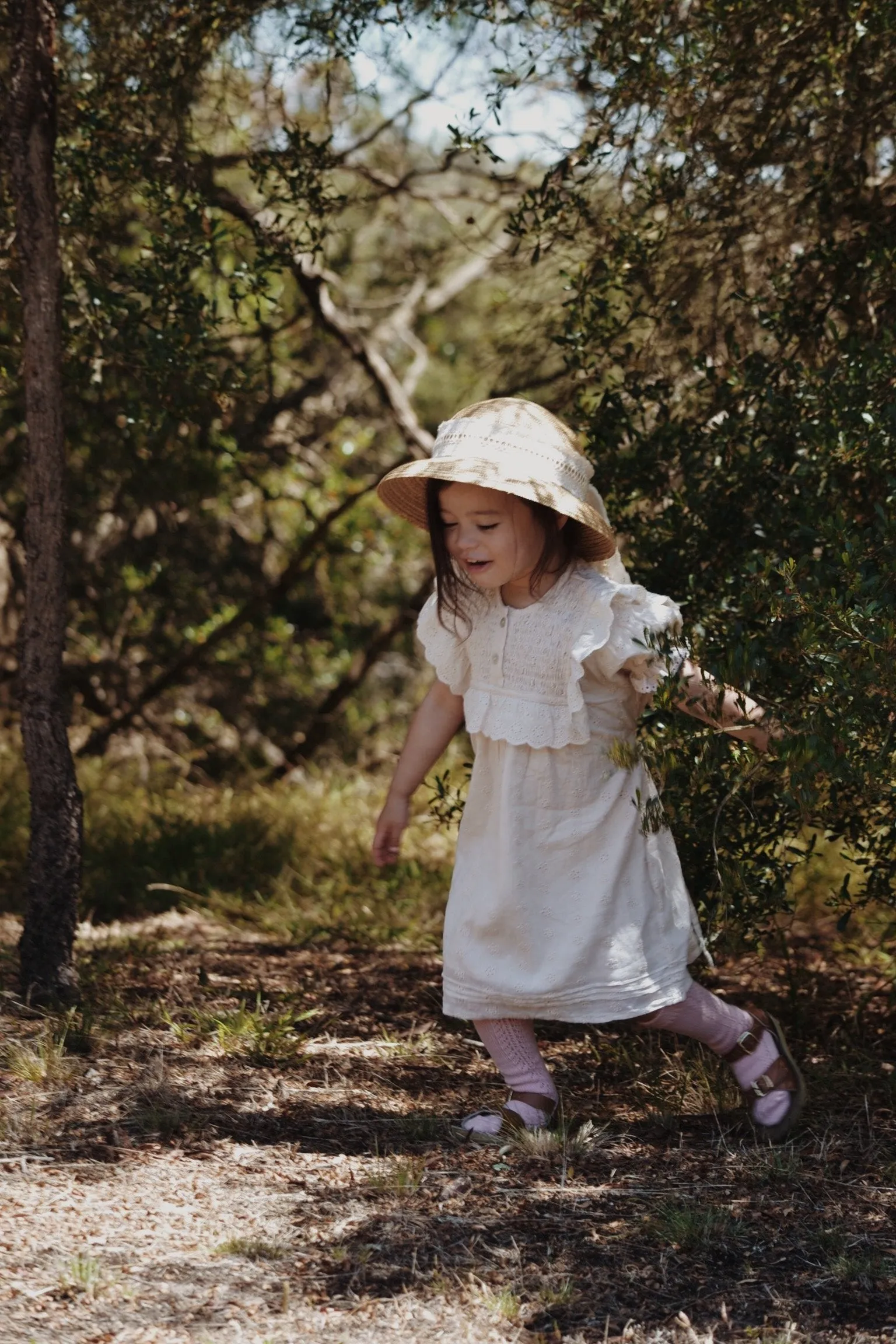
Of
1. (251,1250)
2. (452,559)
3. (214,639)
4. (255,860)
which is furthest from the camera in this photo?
(214,639)

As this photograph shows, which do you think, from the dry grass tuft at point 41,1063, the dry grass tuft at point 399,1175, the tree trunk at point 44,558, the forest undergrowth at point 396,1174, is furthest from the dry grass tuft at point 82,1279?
the tree trunk at point 44,558

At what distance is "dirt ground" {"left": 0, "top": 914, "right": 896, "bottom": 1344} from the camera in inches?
85.2

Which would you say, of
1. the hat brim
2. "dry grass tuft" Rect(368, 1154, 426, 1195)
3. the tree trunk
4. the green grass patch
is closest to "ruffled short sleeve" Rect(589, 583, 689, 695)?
the hat brim

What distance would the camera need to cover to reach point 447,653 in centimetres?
305

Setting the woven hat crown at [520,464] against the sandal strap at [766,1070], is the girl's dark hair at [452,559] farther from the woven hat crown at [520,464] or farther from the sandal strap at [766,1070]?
the sandal strap at [766,1070]

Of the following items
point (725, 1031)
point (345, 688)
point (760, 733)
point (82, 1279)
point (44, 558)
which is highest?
point (44, 558)

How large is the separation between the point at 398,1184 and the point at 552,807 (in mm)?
792

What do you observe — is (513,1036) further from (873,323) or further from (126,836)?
(126,836)

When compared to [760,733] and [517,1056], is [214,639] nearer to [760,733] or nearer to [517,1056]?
[517,1056]

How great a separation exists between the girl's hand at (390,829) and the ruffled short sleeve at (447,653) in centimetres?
27

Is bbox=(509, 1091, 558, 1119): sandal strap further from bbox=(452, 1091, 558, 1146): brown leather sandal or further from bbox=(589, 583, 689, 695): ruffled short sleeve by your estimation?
bbox=(589, 583, 689, 695): ruffled short sleeve

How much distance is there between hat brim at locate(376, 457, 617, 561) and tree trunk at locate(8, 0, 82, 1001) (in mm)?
895

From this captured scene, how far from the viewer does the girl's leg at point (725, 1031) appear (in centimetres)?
288

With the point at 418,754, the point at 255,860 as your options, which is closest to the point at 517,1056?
the point at 418,754
